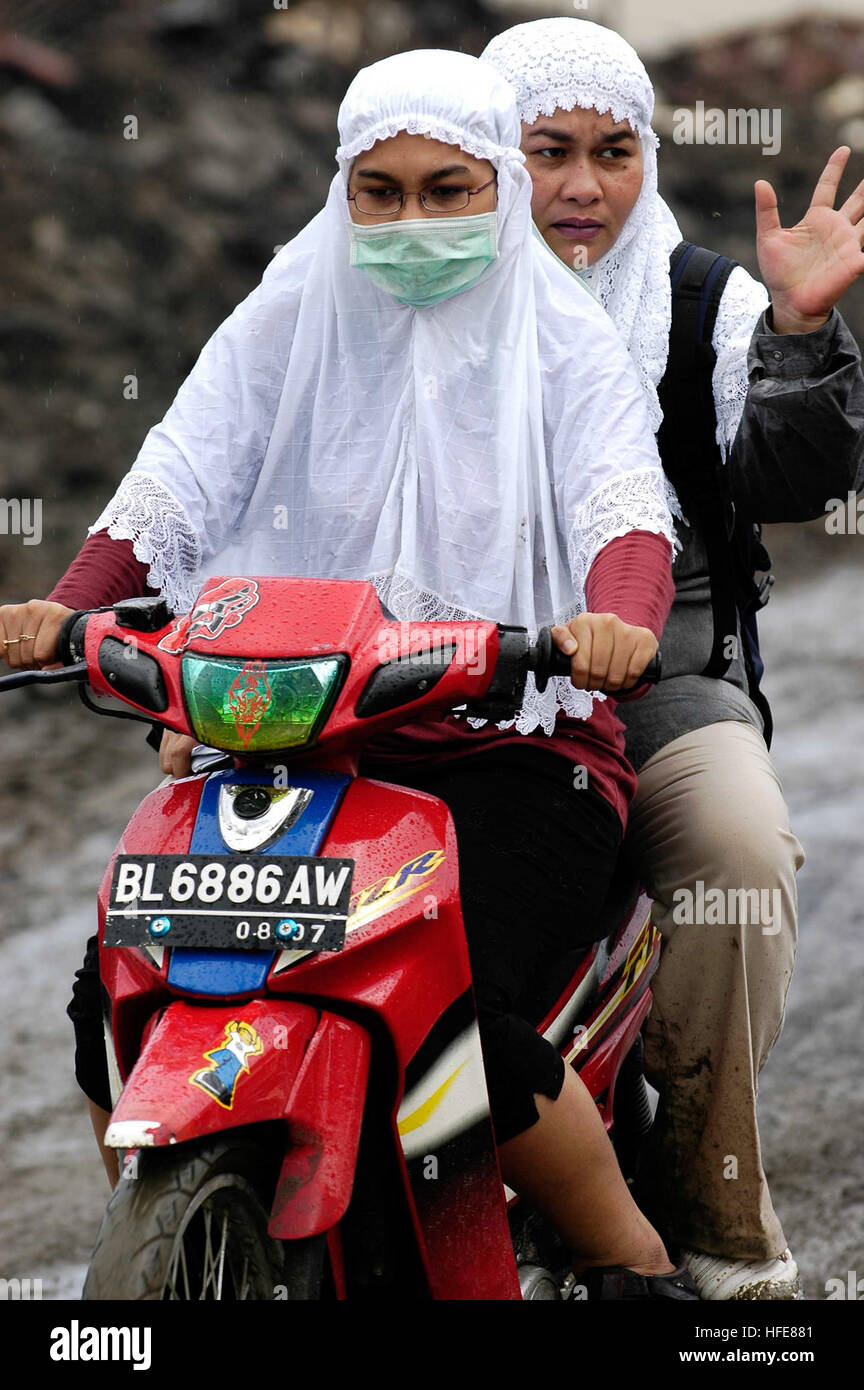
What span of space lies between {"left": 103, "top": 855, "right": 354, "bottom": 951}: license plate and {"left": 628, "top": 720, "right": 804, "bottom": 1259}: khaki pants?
0.98m

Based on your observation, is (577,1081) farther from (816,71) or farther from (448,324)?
(816,71)

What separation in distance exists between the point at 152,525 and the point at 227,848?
0.75m

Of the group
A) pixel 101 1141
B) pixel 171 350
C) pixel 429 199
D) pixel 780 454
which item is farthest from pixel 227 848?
Answer: pixel 171 350

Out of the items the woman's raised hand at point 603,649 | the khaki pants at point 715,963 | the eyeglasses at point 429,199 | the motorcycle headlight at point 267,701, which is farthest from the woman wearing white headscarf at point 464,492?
the motorcycle headlight at point 267,701

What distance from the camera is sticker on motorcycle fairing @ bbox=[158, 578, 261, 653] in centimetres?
246

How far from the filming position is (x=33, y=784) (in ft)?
22.0

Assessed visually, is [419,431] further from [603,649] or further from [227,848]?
[227,848]

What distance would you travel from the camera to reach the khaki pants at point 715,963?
3.07 m

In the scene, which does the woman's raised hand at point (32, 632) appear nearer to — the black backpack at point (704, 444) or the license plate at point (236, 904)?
the license plate at point (236, 904)

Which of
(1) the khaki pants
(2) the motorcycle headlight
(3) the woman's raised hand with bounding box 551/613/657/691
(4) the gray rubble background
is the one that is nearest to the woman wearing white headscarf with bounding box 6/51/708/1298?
(3) the woman's raised hand with bounding box 551/613/657/691

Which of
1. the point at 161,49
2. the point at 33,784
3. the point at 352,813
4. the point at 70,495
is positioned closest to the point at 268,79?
the point at 161,49

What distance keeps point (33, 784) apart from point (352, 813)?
451 centimetres

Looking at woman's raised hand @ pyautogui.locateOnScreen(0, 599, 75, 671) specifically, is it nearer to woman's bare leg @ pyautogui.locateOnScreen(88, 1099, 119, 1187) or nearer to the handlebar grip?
the handlebar grip

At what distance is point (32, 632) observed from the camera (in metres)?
2.62
